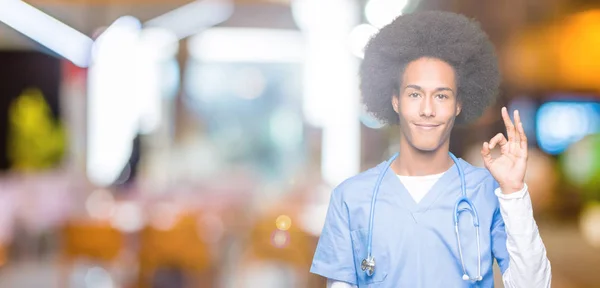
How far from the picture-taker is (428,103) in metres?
1.26

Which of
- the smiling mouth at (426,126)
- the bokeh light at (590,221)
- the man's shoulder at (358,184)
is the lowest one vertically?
the bokeh light at (590,221)

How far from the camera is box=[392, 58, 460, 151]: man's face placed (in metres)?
1.26

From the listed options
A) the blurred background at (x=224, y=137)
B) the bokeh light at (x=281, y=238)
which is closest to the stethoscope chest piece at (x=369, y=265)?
the blurred background at (x=224, y=137)

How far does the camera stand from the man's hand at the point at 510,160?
4.03ft

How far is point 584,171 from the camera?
8.53 m

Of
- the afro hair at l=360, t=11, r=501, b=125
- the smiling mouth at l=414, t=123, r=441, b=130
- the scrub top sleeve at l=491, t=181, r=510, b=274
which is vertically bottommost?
the scrub top sleeve at l=491, t=181, r=510, b=274

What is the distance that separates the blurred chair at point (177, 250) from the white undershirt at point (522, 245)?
386 centimetres

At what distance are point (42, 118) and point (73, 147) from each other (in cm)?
125

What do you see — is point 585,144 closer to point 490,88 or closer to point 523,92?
point 523,92

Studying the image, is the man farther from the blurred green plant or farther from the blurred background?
the blurred green plant

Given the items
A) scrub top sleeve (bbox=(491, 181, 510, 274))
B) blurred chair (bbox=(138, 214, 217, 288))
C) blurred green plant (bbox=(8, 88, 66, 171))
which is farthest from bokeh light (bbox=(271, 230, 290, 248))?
blurred green plant (bbox=(8, 88, 66, 171))

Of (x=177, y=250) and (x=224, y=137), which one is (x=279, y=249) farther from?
(x=224, y=137)

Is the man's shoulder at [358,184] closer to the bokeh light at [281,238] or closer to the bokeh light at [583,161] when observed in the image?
the bokeh light at [281,238]

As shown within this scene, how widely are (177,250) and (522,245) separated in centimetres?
392
